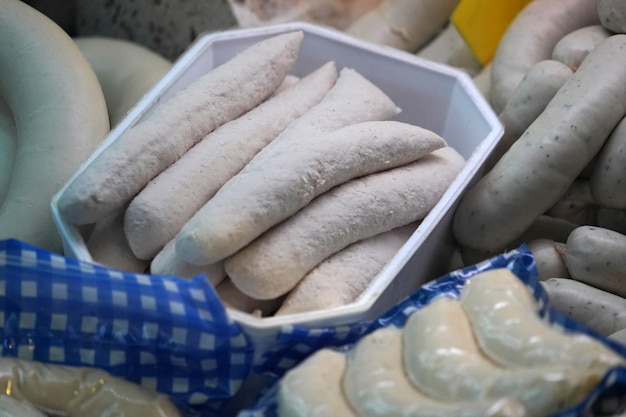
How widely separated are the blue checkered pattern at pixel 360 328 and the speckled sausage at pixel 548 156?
164 millimetres

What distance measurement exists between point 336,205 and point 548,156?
0.96ft

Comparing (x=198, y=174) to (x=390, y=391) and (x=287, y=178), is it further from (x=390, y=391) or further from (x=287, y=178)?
(x=390, y=391)

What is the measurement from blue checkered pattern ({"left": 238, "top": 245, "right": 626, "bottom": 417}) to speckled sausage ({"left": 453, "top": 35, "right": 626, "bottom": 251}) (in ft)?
0.54

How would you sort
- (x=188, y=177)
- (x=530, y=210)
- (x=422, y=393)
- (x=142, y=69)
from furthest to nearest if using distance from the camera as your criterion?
(x=142, y=69) < (x=530, y=210) < (x=188, y=177) < (x=422, y=393)

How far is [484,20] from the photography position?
4.54 feet

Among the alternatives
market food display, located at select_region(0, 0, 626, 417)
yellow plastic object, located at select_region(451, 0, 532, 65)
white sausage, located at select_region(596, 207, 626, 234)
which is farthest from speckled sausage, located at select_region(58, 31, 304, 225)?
white sausage, located at select_region(596, 207, 626, 234)

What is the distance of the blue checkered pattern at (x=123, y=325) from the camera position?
2.72 ft

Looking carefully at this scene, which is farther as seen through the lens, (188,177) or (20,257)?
(188,177)

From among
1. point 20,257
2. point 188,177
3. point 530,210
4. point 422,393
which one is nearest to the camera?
point 422,393

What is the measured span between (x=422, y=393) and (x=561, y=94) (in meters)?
0.54

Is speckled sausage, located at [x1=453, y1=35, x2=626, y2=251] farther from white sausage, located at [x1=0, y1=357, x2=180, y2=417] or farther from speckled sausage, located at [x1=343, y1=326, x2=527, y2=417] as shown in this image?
white sausage, located at [x1=0, y1=357, x2=180, y2=417]

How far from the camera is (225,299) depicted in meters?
0.89

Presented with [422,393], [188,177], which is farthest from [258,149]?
[422,393]

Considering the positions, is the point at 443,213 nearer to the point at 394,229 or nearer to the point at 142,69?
the point at 394,229
